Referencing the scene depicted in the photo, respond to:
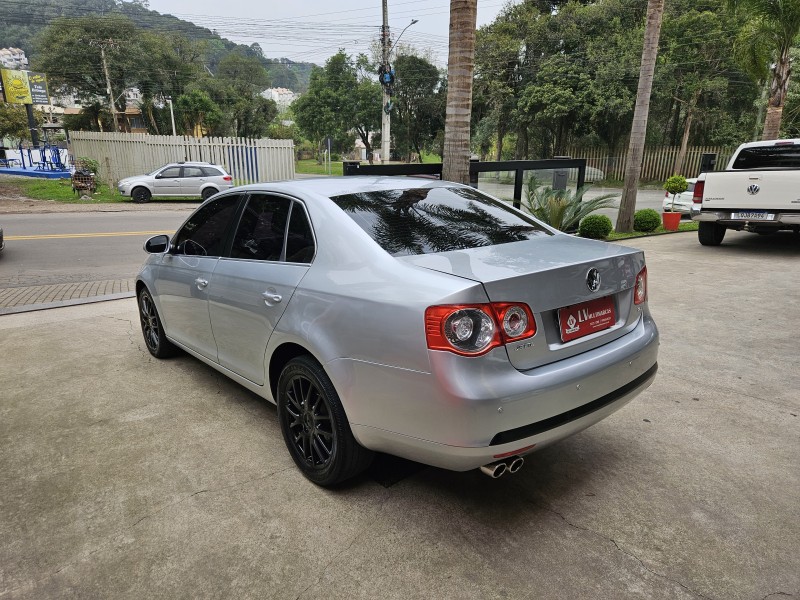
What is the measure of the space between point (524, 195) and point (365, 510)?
9.75 metres

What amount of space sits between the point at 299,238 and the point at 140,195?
19.2 metres

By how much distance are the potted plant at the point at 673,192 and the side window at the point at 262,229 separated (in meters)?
11.9

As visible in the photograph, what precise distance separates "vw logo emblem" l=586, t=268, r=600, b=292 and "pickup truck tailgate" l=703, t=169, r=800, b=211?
801 cm

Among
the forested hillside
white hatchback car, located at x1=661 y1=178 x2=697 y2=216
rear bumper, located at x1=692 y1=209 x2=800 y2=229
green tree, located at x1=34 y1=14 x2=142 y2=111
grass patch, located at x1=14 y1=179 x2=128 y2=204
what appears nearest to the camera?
rear bumper, located at x1=692 y1=209 x2=800 y2=229

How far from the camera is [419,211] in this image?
3.14 metres

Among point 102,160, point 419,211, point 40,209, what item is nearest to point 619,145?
point 102,160

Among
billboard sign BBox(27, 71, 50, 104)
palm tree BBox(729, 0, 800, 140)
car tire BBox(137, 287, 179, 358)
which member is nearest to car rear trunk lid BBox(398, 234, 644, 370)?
car tire BBox(137, 287, 179, 358)

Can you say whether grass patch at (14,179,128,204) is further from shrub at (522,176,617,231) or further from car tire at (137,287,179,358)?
car tire at (137,287,179,358)

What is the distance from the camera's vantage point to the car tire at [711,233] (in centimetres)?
1029

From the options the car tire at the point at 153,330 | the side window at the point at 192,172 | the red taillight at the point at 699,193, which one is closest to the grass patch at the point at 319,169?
the side window at the point at 192,172

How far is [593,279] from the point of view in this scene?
2.59 m

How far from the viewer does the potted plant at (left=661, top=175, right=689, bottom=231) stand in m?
12.9

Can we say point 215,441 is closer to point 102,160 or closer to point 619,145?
point 102,160

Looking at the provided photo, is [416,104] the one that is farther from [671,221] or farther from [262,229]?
[262,229]
